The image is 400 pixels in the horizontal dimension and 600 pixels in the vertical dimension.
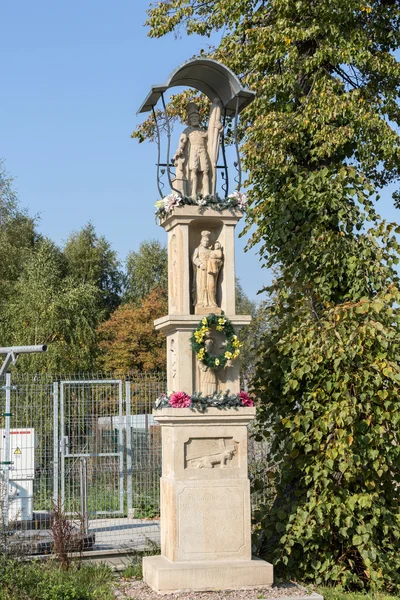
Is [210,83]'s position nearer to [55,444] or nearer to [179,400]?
[179,400]

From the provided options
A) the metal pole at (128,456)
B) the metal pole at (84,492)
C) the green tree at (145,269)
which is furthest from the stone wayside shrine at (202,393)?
the green tree at (145,269)

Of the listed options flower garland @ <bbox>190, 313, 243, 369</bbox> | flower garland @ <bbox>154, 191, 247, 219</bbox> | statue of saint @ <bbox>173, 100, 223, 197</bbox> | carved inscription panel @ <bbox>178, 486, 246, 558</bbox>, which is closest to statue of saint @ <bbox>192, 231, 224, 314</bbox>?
flower garland @ <bbox>190, 313, 243, 369</bbox>

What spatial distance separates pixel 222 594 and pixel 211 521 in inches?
27.2

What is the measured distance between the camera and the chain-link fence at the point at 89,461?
10914mm

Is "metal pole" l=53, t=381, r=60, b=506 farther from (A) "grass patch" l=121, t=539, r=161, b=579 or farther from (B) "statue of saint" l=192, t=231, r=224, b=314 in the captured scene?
(B) "statue of saint" l=192, t=231, r=224, b=314

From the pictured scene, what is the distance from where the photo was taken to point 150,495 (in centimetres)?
1228

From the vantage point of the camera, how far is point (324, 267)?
10.1 m

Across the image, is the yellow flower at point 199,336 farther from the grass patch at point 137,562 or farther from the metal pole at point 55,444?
the metal pole at point 55,444

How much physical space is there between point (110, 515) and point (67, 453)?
1.32 meters

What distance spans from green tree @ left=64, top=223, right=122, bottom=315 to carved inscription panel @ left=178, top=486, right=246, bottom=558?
24732 mm

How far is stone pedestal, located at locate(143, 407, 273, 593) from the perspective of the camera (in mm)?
7590

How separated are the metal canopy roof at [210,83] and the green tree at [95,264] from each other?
76.7 feet

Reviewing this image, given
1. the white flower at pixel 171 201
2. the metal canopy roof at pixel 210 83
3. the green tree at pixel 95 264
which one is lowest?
the white flower at pixel 171 201

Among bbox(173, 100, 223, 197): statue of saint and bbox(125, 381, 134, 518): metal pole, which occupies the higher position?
bbox(173, 100, 223, 197): statue of saint
